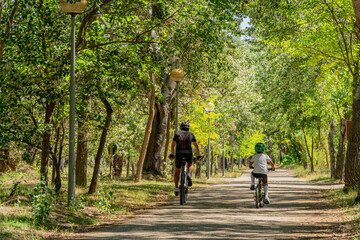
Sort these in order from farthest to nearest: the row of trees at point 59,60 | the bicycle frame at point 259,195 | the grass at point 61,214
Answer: the bicycle frame at point 259,195, the row of trees at point 59,60, the grass at point 61,214

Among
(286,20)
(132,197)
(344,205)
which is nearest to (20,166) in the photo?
(132,197)

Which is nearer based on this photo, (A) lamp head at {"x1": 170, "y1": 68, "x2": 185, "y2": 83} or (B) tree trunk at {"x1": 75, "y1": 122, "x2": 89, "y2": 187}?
(B) tree trunk at {"x1": 75, "y1": 122, "x2": 89, "y2": 187}

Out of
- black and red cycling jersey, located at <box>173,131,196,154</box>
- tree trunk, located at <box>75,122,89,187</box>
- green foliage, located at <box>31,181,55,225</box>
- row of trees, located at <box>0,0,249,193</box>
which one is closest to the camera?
green foliage, located at <box>31,181,55,225</box>

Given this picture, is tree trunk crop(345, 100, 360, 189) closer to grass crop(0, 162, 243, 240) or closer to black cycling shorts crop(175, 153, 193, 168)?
black cycling shorts crop(175, 153, 193, 168)

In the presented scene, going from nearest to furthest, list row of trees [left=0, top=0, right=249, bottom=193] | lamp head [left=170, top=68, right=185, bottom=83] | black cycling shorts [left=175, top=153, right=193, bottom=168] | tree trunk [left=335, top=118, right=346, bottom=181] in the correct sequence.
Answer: row of trees [left=0, top=0, right=249, bottom=193] → black cycling shorts [left=175, top=153, right=193, bottom=168] → lamp head [left=170, top=68, right=185, bottom=83] → tree trunk [left=335, top=118, right=346, bottom=181]

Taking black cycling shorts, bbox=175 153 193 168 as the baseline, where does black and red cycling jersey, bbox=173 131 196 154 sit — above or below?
above

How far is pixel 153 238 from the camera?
8.50 meters

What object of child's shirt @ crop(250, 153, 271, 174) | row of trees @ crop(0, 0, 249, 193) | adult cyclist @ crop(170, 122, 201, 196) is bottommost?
child's shirt @ crop(250, 153, 271, 174)

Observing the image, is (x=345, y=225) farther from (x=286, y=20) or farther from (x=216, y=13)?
(x=286, y=20)

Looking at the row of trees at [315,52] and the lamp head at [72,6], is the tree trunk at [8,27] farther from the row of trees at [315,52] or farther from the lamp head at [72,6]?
the row of trees at [315,52]

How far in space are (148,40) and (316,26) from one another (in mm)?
9283

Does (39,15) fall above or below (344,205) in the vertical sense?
above

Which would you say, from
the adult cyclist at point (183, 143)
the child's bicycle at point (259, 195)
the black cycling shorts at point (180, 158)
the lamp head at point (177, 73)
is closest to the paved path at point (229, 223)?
the child's bicycle at point (259, 195)

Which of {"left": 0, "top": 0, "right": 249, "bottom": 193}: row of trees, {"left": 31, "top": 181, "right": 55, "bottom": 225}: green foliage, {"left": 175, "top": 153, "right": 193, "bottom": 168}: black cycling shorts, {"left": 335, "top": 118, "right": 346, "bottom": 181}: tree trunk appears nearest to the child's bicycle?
{"left": 175, "top": 153, "right": 193, "bottom": 168}: black cycling shorts
